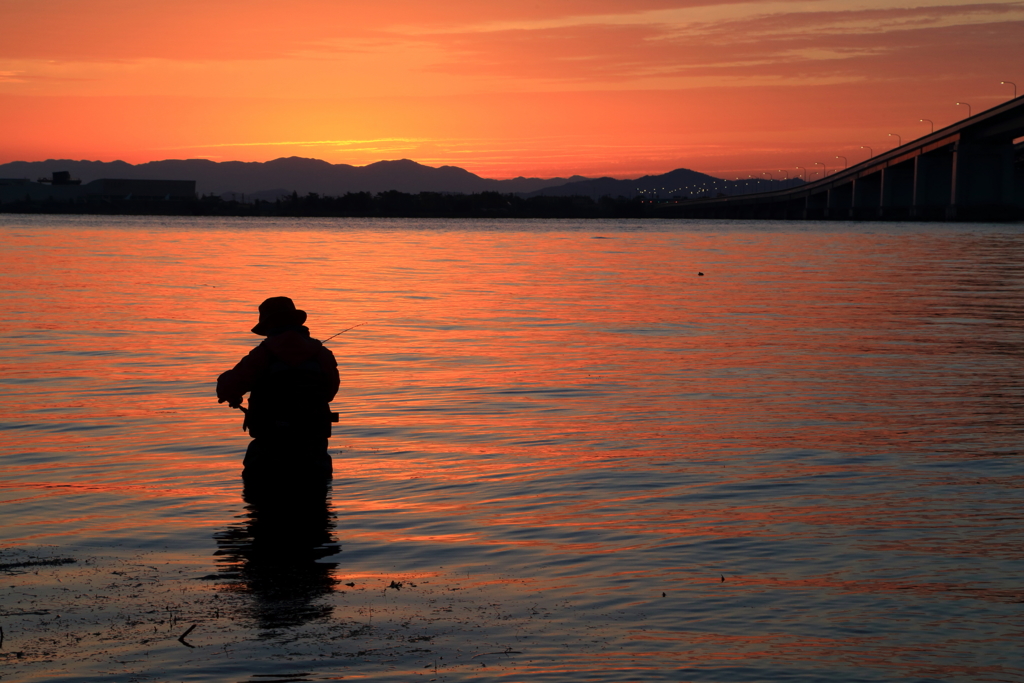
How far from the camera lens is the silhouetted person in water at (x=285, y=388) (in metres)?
9.82

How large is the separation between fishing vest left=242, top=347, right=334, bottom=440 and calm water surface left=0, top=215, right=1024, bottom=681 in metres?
0.84

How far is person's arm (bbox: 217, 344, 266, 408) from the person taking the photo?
31.6ft

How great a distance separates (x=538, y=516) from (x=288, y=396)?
99.1 inches

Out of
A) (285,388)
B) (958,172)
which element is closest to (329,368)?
(285,388)

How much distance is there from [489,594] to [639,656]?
1522 mm

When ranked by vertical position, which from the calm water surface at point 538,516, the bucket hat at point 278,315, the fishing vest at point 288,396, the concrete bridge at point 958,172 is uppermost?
the concrete bridge at point 958,172

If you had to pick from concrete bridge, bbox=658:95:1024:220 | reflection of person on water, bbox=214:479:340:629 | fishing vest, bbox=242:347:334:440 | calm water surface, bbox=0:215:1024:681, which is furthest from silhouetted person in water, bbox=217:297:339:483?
concrete bridge, bbox=658:95:1024:220

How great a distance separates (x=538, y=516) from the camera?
1023 cm

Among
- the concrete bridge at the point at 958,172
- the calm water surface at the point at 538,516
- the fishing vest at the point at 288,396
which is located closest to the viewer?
the calm water surface at the point at 538,516

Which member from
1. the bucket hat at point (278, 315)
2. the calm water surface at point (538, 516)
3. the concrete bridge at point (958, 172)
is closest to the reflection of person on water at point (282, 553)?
the calm water surface at point (538, 516)

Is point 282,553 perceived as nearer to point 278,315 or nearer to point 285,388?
point 285,388

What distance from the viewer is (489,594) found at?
306 inches

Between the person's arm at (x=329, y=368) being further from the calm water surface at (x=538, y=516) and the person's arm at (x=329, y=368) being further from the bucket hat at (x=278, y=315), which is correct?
the calm water surface at (x=538, y=516)

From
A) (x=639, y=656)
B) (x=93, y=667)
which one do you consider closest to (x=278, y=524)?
(x=93, y=667)
